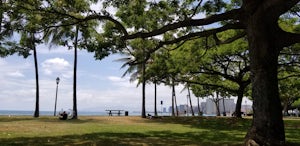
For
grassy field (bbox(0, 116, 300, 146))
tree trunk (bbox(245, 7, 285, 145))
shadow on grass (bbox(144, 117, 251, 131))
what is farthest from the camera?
shadow on grass (bbox(144, 117, 251, 131))

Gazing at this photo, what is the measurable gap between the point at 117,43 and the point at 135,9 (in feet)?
6.74

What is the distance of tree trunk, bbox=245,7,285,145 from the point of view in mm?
13242

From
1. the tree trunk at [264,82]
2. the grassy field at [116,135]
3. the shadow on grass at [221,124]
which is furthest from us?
the shadow on grass at [221,124]

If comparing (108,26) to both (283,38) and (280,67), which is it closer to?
(283,38)

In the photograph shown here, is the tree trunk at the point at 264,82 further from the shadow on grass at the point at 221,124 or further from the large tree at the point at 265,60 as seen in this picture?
the shadow on grass at the point at 221,124

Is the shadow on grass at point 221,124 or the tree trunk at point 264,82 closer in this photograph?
the tree trunk at point 264,82

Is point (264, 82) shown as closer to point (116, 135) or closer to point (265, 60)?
point (265, 60)

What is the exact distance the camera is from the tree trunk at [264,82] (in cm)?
1324

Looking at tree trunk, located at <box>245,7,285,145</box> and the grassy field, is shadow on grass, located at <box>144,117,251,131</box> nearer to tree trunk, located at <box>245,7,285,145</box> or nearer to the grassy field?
the grassy field

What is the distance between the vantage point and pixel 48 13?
19.0m

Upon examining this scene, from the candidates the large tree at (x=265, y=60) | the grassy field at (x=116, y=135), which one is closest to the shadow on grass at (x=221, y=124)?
the grassy field at (x=116, y=135)

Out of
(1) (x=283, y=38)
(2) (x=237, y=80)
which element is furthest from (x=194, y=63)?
(1) (x=283, y=38)

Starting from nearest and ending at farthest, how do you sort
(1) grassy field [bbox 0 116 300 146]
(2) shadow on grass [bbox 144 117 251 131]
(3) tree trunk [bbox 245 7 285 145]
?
(3) tree trunk [bbox 245 7 285 145], (1) grassy field [bbox 0 116 300 146], (2) shadow on grass [bbox 144 117 251 131]

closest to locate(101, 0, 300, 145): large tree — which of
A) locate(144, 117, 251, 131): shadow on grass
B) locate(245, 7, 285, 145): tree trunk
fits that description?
locate(245, 7, 285, 145): tree trunk
